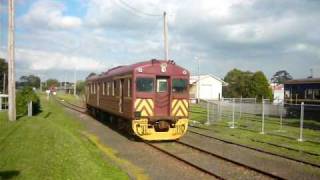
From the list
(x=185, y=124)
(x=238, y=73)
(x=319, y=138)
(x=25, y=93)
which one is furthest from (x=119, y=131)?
(x=238, y=73)

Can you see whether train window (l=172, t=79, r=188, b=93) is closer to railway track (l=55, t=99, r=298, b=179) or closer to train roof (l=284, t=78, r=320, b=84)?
railway track (l=55, t=99, r=298, b=179)

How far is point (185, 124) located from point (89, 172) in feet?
28.6

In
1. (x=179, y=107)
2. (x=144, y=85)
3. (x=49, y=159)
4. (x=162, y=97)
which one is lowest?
(x=49, y=159)

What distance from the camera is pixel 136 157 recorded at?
51.1ft

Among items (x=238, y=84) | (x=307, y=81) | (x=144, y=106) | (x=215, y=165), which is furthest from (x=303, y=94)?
(x=238, y=84)

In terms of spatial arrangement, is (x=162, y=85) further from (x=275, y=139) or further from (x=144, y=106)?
(x=275, y=139)

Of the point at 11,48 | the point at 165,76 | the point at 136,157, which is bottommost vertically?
the point at 136,157

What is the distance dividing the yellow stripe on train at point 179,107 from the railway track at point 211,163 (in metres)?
1.59

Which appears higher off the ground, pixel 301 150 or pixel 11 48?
pixel 11 48

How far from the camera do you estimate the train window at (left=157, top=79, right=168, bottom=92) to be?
778 inches

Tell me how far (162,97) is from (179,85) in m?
0.95

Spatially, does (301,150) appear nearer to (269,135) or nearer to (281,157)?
(281,157)

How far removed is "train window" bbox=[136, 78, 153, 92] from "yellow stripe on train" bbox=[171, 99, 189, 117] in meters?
1.12

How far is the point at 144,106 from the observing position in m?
19.2
